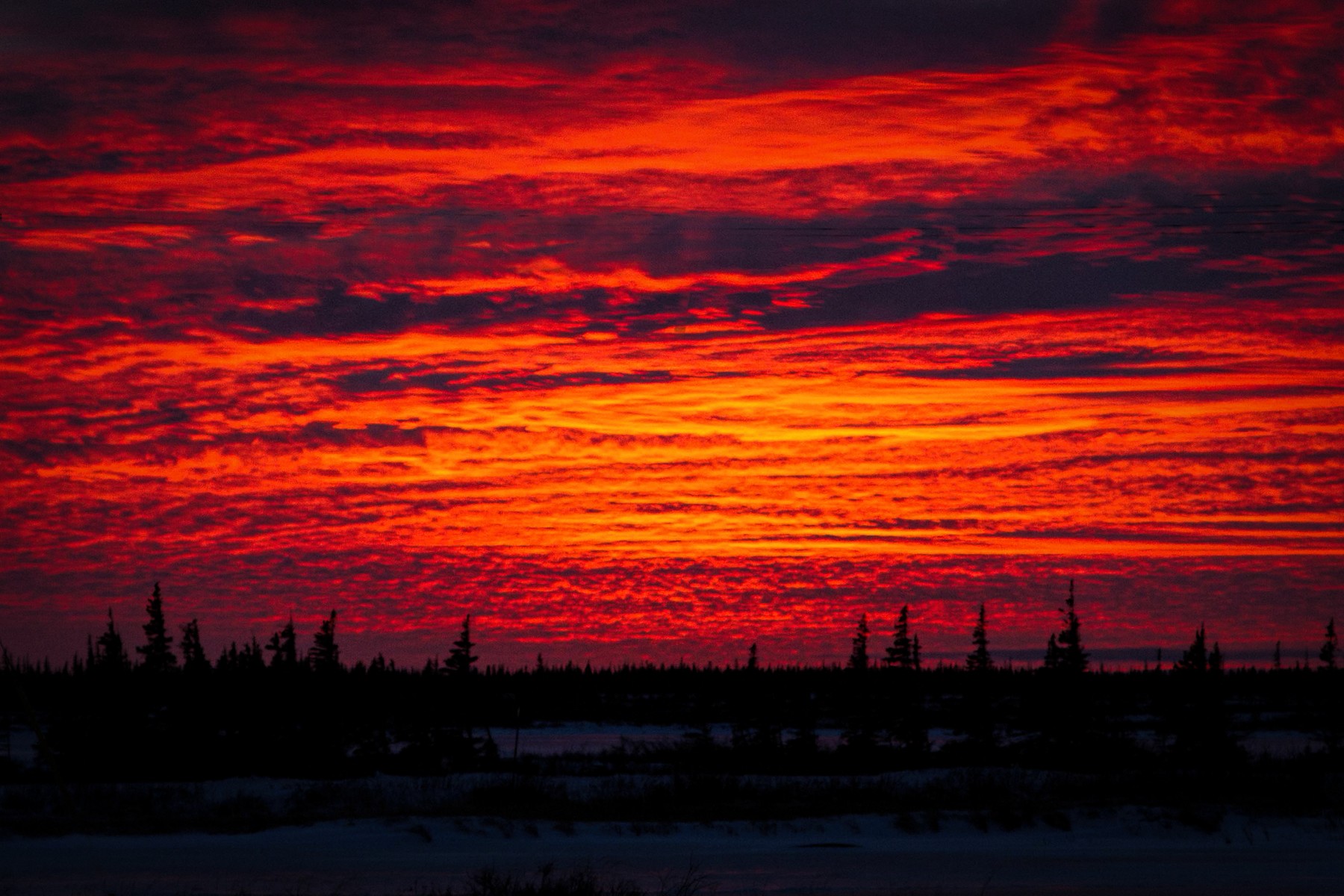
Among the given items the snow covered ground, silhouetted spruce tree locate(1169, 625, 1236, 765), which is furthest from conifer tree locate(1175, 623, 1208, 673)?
the snow covered ground

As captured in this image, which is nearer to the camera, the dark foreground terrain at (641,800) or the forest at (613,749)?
the dark foreground terrain at (641,800)

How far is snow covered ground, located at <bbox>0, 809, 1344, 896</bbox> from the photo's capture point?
22.0m

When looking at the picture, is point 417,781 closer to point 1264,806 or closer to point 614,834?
point 614,834

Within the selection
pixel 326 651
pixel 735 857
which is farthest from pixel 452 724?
pixel 735 857

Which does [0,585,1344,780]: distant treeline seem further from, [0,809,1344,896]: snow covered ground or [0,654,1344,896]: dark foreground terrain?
[0,809,1344,896]: snow covered ground

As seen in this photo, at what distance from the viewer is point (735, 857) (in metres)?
26.6

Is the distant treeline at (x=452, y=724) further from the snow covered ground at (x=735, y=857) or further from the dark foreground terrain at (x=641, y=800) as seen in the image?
the snow covered ground at (x=735, y=857)

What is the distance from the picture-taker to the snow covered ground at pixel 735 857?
865 inches

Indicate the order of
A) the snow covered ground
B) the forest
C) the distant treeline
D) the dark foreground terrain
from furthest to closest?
the distant treeline < the forest < the dark foreground terrain < the snow covered ground

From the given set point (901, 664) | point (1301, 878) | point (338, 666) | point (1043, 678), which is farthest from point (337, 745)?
point (1301, 878)

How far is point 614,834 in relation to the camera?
29.7m

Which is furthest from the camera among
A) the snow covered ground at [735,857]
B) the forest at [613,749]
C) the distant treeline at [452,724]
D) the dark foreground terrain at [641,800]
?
the distant treeline at [452,724]

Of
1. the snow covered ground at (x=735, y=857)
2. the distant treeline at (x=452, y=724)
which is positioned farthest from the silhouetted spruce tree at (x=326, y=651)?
the snow covered ground at (x=735, y=857)

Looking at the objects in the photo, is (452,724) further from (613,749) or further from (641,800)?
(641,800)
